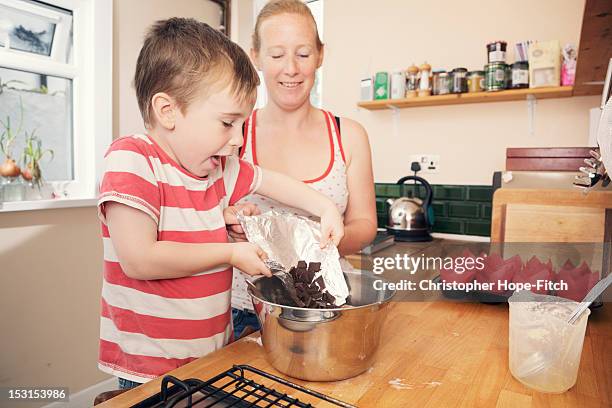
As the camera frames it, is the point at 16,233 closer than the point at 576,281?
No

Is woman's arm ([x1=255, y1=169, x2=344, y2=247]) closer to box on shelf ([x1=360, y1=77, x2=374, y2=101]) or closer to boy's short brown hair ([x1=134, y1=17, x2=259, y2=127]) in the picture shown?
boy's short brown hair ([x1=134, y1=17, x2=259, y2=127])

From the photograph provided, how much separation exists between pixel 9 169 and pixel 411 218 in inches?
68.6

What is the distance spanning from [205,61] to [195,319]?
46 centimetres

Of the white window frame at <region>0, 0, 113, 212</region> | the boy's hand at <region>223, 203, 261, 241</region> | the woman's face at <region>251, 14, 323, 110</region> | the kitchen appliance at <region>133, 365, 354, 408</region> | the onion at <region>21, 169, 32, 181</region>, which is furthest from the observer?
the white window frame at <region>0, 0, 113, 212</region>

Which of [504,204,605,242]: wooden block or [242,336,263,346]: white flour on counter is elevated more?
[504,204,605,242]: wooden block

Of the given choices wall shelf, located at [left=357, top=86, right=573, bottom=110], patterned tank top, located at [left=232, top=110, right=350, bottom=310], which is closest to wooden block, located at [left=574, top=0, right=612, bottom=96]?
wall shelf, located at [left=357, top=86, right=573, bottom=110]

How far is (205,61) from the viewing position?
2.39ft

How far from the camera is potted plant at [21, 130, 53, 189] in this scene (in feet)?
5.98

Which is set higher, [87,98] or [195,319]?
[87,98]

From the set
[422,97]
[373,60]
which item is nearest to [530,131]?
[422,97]

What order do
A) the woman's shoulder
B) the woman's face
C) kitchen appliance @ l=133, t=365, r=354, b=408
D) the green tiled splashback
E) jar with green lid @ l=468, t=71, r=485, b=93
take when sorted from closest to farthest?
kitchen appliance @ l=133, t=365, r=354, b=408, the woman's face, the woman's shoulder, jar with green lid @ l=468, t=71, r=485, b=93, the green tiled splashback

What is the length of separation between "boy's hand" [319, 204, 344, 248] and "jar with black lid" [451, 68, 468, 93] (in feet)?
4.91

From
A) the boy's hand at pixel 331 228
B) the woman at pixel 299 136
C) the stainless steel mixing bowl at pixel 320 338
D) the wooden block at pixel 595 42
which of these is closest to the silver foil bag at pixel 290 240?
the boy's hand at pixel 331 228

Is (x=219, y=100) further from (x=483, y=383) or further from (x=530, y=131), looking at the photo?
(x=530, y=131)
